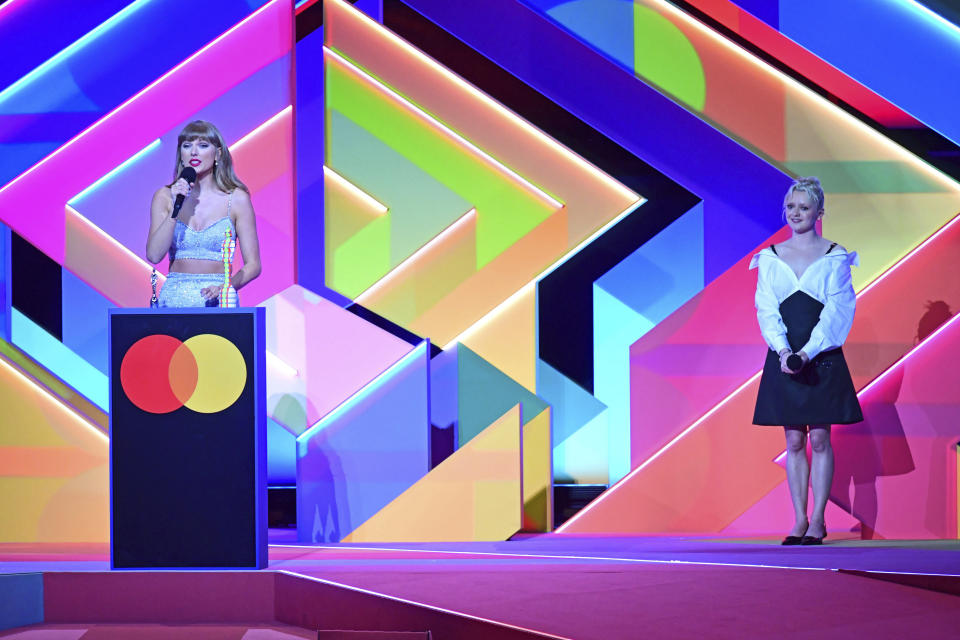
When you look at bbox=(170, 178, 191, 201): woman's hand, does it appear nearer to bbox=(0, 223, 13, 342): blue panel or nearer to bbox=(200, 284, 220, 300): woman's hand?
bbox=(200, 284, 220, 300): woman's hand

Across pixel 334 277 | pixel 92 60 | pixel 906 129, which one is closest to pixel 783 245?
pixel 906 129

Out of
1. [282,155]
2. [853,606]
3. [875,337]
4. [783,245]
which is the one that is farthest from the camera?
[282,155]

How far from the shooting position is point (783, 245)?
3561mm

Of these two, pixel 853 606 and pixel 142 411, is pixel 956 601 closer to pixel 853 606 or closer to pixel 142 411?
pixel 853 606

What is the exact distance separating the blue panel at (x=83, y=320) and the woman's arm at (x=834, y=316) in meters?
2.79

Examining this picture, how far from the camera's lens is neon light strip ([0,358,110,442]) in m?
3.88

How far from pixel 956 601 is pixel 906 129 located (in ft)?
8.32

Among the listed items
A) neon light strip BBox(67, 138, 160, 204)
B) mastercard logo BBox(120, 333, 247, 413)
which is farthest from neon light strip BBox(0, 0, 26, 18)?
mastercard logo BBox(120, 333, 247, 413)

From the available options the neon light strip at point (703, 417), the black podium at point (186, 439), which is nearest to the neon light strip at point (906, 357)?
the neon light strip at point (703, 417)

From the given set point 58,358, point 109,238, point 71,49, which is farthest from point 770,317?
point 71,49

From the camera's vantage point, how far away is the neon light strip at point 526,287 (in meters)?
4.37

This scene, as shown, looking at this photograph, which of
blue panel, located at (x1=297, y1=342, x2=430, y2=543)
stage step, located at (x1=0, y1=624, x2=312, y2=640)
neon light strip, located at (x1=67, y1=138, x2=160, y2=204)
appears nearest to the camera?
stage step, located at (x1=0, y1=624, x2=312, y2=640)

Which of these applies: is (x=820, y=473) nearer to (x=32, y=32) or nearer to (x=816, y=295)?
(x=816, y=295)

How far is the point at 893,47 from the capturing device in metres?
4.23
